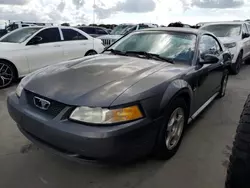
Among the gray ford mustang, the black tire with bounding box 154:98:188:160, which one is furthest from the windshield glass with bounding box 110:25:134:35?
the black tire with bounding box 154:98:188:160

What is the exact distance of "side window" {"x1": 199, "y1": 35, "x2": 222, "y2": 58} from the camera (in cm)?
339

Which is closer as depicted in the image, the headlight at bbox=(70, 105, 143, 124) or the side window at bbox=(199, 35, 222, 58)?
the headlight at bbox=(70, 105, 143, 124)

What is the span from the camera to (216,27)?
26.7 ft

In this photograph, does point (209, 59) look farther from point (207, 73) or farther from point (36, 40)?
point (36, 40)

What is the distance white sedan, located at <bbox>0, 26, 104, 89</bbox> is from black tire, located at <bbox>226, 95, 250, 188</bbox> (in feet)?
16.5

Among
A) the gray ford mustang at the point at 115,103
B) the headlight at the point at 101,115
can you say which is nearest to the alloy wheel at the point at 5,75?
the gray ford mustang at the point at 115,103

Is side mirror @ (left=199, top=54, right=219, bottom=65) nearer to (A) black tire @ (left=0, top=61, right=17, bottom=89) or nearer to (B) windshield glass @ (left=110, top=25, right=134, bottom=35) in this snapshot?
(A) black tire @ (left=0, top=61, right=17, bottom=89)

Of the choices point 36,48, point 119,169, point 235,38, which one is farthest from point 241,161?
point 235,38

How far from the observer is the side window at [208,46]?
339 centimetres

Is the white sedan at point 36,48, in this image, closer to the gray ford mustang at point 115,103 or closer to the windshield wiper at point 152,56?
the gray ford mustang at point 115,103

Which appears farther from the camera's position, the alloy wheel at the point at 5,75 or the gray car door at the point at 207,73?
the alloy wheel at the point at 5,75

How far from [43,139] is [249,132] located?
1651 mm

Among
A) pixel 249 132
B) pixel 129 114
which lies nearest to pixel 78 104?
pixel 129 114

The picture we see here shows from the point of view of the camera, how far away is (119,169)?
247cm
